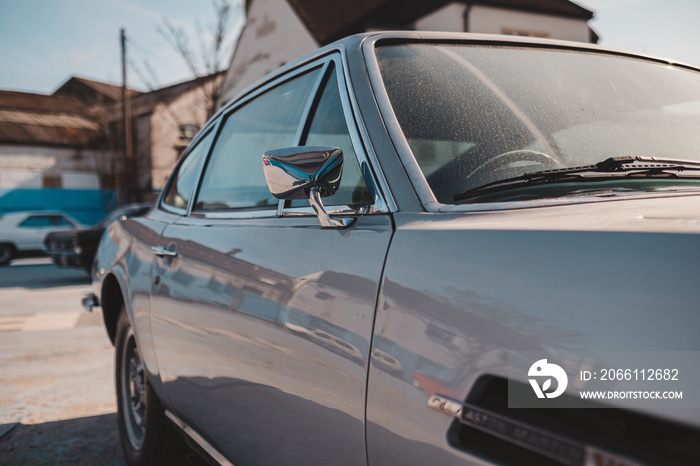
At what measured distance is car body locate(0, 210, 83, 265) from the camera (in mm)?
18250

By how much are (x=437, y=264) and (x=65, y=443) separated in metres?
3.21

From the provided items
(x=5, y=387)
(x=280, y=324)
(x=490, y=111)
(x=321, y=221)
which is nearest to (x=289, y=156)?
(x=321, y=221)

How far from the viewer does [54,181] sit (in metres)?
32.1

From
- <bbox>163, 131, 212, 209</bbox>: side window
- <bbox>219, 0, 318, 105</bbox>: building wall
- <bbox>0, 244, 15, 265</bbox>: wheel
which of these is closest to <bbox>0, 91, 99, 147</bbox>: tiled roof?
<bbox>219, 0, 318, 105</bbox>: building wall

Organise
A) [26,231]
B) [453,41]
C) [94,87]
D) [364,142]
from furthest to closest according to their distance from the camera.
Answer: [94,87] < [26,231] < [453,41] < [364,142]

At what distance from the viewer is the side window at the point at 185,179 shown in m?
3.03

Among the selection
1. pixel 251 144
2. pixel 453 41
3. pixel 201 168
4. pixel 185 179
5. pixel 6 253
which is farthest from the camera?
pixel 6 253

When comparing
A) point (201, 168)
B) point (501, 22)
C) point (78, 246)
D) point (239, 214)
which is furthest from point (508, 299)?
point (501, 22)

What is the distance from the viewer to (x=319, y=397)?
1.41 metres

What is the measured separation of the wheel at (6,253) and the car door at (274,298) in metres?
18.2

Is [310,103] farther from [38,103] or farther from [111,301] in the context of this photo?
[38,103]

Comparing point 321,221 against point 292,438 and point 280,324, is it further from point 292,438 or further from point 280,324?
point 292,438

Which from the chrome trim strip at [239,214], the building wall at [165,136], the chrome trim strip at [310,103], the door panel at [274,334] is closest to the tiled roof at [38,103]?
the building wall at [165,136]

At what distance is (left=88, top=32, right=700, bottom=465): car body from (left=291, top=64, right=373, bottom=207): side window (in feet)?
0.03
